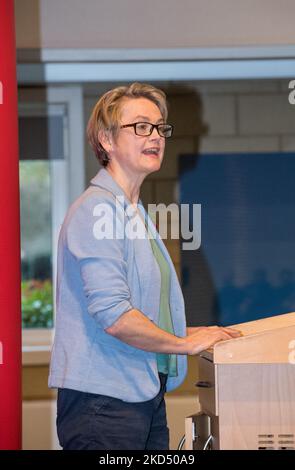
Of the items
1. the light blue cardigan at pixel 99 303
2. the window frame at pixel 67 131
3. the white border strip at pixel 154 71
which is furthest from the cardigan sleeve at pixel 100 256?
Result: the window frame at pixel 67 131

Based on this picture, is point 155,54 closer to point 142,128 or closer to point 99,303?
point 142,128

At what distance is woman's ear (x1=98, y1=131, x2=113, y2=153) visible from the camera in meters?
1.55

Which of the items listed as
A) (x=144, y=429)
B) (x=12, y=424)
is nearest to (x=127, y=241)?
(x=144, y=429)

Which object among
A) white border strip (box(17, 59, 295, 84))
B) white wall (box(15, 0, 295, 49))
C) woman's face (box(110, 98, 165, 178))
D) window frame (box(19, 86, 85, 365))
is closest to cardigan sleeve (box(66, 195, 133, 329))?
woman's face (box(110, 98, 165, 178))

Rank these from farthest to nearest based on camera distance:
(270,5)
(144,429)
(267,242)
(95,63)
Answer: (267,242) < (95,63) < (270,5) < (144,429)

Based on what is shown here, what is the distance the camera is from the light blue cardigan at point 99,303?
1.38m

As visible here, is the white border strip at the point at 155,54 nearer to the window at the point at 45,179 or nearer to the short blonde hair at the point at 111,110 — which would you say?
the window at the point at 45,179

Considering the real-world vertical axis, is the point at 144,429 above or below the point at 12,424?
above

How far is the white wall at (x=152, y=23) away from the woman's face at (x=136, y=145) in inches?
48.5

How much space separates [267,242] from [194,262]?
0.32m

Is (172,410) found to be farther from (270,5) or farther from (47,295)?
(270,5)

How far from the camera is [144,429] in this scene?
4.63ft

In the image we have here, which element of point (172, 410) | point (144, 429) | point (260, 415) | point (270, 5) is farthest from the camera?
point (172, 410)

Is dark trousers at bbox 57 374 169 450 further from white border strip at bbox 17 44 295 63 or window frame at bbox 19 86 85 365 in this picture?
window frame at bbox 19 86 85 365
